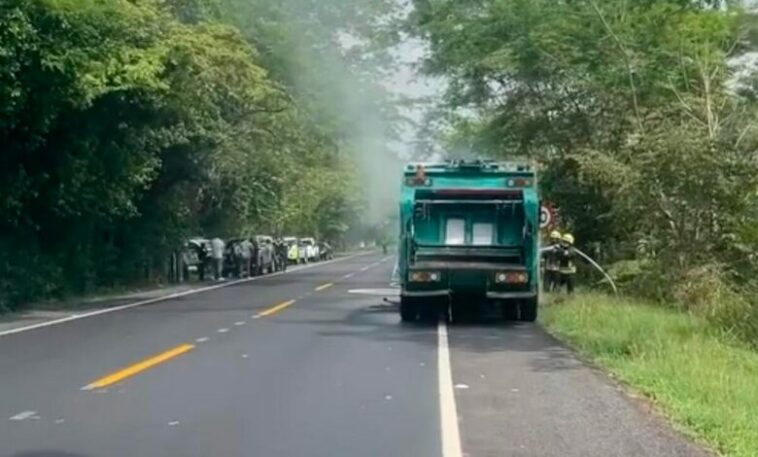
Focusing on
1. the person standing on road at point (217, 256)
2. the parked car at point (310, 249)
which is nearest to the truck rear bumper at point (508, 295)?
the person standing on road at point (217, 256)

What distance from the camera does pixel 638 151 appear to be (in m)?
28.0

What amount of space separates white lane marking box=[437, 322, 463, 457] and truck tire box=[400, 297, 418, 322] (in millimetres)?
5015

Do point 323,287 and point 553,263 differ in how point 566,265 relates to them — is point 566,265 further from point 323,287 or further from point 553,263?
point 323,287

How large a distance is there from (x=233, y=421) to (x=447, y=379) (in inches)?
160

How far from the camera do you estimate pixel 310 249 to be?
82688 millimetres

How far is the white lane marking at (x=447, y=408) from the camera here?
424 inches

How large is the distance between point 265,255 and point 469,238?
1248 inches

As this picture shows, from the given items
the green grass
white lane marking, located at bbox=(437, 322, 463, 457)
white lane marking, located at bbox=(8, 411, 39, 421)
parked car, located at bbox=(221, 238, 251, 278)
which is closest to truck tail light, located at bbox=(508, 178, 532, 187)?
the green grass

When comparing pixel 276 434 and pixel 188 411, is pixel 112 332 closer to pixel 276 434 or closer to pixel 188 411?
pixel 188 411

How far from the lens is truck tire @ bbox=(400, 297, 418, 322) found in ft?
82.7

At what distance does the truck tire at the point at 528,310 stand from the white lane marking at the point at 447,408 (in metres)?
5.20

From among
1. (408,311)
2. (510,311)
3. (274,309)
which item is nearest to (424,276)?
(408,311)

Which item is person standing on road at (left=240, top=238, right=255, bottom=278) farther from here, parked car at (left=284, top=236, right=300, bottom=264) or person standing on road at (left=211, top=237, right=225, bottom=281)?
parked car at (left=284, top=236, right=300, bottom=264)

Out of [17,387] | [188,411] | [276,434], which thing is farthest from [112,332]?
[276,434]
